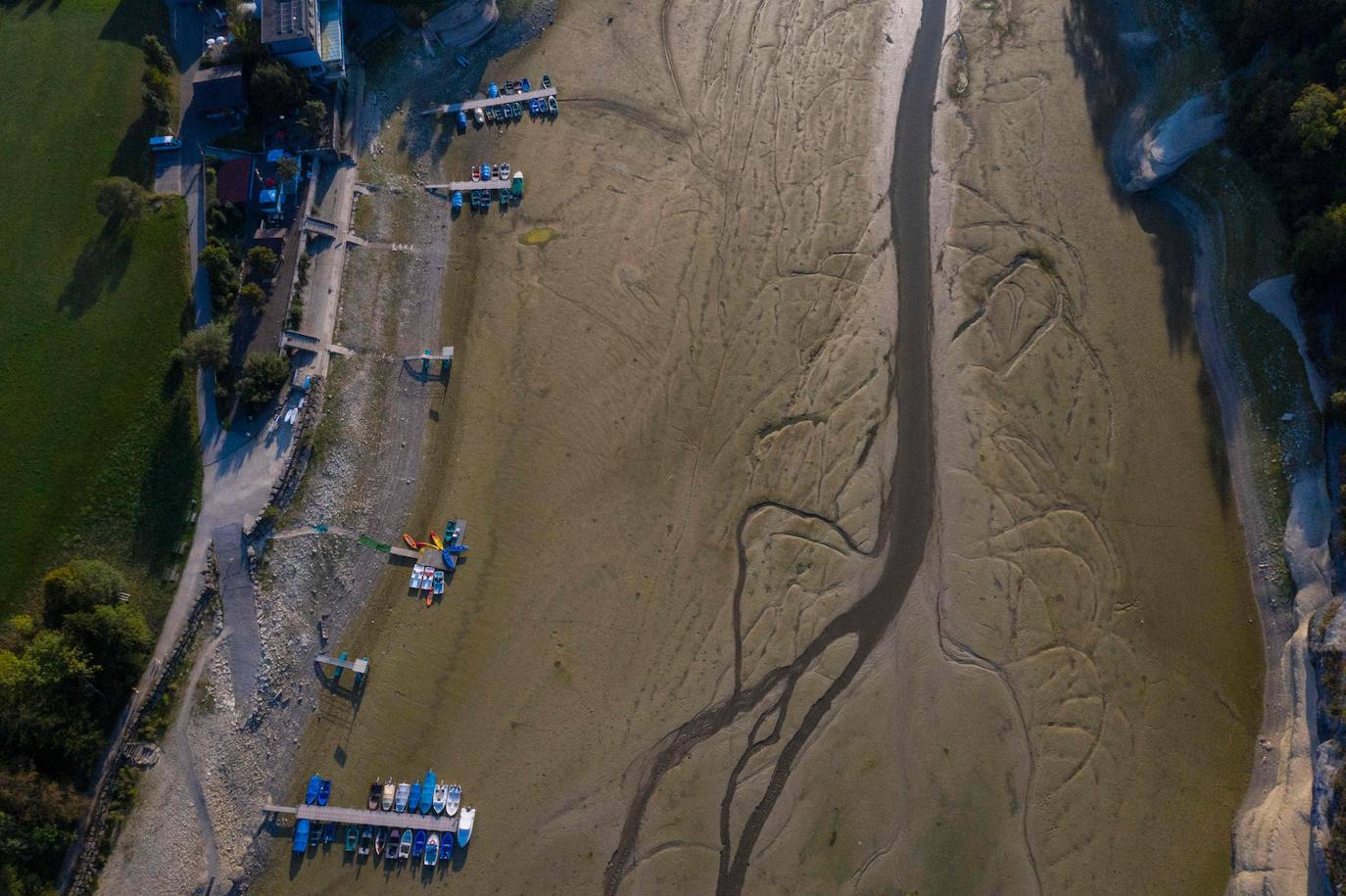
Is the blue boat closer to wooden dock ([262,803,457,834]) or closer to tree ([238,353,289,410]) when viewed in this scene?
wooden dock ([262,803,457,834])

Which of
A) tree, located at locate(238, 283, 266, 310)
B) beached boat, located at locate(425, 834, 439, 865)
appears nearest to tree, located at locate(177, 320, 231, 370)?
tree, located at locate(238, 283, 266, 310)

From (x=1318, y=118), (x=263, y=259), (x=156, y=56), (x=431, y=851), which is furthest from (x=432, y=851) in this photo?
(x=1318, y=118)

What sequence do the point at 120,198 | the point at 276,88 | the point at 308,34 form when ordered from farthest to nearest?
the point at 308,34 → the point at 276,88 → the point at 120,198

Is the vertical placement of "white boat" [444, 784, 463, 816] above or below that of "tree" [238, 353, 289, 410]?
below

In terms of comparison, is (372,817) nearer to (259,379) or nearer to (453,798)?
(453,798)

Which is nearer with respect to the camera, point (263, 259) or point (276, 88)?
point (263, 259)

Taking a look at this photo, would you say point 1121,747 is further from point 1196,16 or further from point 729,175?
point 1196,16

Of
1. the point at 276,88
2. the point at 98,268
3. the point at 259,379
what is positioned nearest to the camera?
the point at 259,379
